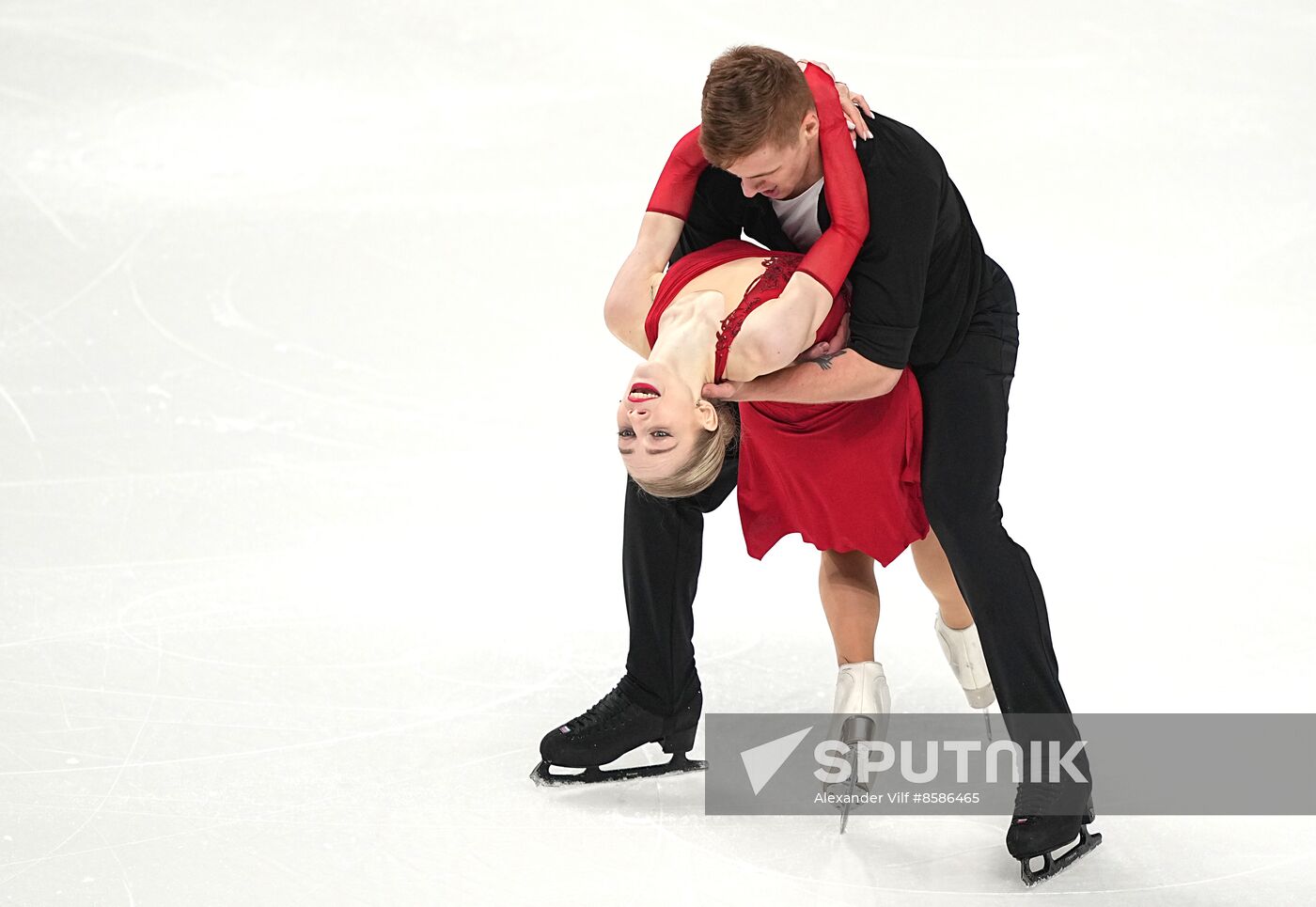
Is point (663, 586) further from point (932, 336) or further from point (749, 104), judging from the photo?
point (749, 104)

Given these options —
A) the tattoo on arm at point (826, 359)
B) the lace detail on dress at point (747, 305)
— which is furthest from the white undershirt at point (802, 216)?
the tattoo on arm at point (826, 359)

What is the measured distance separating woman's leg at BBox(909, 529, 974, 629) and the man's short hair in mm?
1152

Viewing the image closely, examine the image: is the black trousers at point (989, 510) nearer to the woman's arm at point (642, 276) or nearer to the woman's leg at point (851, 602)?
the woman's leg at point (851, 602)

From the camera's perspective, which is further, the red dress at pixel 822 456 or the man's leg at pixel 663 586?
the man's leg at pixel 663 586

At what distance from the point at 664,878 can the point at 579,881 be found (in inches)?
6.7

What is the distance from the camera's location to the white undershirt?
321 centimetres

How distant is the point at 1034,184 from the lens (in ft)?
21.4

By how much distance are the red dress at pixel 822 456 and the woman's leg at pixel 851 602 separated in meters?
0.08

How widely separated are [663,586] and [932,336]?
0.87m

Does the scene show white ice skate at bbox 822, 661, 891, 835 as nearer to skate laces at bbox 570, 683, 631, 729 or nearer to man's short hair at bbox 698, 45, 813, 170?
skate laces at bbox 570, 683, 631, 729

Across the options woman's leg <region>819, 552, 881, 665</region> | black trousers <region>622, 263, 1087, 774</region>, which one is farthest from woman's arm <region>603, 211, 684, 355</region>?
woman's leg <region>819, 552, 881, 665</region>

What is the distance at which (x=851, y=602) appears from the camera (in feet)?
11.8

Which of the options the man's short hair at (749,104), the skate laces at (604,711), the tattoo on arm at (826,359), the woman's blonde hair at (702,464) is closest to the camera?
the man's short hair at (749,104)

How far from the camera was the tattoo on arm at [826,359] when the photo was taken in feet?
10.1
